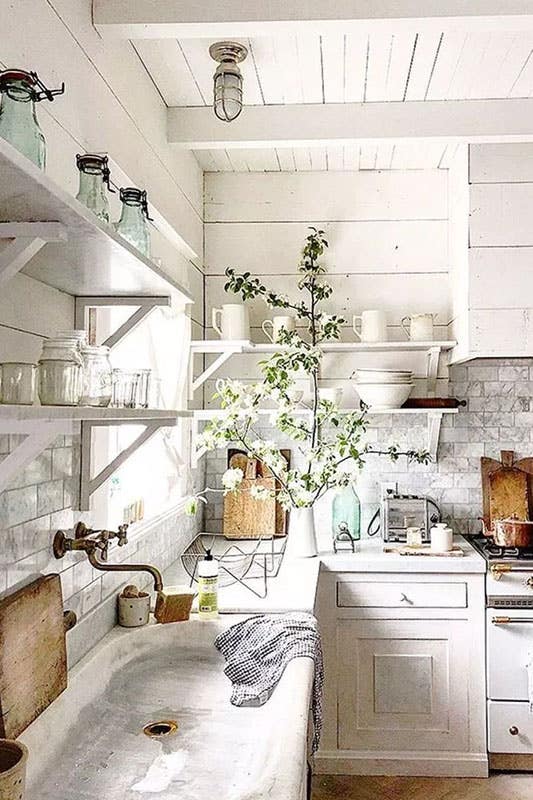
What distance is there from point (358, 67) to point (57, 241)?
171 cm

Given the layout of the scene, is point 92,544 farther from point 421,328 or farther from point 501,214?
point 501,214

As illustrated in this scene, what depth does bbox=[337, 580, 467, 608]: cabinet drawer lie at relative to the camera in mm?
3082

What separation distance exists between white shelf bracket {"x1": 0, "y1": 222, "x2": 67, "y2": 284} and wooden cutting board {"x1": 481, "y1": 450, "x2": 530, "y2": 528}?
275 cm

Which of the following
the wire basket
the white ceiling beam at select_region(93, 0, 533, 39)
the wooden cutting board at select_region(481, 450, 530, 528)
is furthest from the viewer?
the wooden cutting board at select_region(481, 450, 530, 528)

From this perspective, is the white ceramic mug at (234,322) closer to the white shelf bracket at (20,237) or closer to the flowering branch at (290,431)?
the flowering branch at (290,431)

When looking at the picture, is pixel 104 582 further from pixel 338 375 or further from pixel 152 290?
pixel 338 375

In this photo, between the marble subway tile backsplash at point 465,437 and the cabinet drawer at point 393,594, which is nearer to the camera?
the cabinet drawer at point 393,594

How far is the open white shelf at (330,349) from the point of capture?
3.21m

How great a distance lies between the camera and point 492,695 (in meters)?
3.04

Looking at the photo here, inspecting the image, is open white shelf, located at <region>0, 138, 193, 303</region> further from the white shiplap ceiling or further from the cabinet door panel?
the cabinet door panel

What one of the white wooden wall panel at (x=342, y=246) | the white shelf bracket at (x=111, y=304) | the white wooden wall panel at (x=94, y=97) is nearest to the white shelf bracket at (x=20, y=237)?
the white wooden wall panel at (x=94, y=97)

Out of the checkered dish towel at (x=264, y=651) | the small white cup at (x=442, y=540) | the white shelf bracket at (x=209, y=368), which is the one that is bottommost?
the checkered dish towel at (x=264, y=651)

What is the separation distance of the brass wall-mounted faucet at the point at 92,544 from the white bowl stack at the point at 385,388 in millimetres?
1478

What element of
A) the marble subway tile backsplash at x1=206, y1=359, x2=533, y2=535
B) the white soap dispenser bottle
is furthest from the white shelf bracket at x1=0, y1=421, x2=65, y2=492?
the marble subway tile backsplash at x1=206, y1=359, x2=533, y2=535
